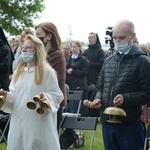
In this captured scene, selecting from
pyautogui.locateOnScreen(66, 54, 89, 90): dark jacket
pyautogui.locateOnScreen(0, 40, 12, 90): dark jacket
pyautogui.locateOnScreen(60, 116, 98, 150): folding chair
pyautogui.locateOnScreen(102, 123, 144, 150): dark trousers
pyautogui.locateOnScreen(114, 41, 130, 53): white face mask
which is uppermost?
pyautogui.locateOnScreen(114, 41, 130, 53): white face mask

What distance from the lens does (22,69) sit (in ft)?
17.6

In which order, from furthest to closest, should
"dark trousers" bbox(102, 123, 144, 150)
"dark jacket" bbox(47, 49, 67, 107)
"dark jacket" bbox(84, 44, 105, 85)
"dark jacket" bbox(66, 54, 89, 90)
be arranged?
"dark jacket" bbox(84, 44, 105, 85) → "dark jacket" bbox(66, 54, 89, 90) → "dark jacket" bbox(47, 49, 67, 107) → "dark trousers" bbox(102, 123, 144, 150)

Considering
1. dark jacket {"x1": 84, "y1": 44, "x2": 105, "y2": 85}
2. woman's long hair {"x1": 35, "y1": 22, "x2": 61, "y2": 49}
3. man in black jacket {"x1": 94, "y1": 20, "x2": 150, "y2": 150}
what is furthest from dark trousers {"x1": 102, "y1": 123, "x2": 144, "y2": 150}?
dark jacket {"x1": 84, "y1": 44, "x2": 105, "y2": 85}

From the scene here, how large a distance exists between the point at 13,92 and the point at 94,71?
5.77 m

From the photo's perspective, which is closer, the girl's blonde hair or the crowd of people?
the crowd of people

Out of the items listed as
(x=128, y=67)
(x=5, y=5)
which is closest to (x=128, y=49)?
(x=128, y=67)

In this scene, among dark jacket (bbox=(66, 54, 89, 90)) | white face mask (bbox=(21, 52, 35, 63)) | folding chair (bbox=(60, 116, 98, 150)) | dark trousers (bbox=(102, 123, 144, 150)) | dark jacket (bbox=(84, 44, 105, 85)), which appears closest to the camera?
dark trousers (bbox=(102, 123, 144, 150))

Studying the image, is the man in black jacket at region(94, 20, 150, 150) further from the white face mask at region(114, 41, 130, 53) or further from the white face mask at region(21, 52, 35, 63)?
the white face mask at region(21, 52, 35, 63)

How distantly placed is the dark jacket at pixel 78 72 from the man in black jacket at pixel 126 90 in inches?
202

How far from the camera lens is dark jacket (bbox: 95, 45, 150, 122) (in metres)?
4.80

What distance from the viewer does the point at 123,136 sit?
4.93 m

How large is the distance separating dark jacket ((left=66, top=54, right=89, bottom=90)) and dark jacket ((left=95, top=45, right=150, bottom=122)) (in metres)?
5.17

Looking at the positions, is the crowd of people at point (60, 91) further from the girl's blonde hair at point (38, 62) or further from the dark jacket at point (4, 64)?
the dark jacket at point (4, 64)

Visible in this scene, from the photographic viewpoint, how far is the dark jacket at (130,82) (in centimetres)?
480
